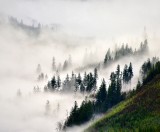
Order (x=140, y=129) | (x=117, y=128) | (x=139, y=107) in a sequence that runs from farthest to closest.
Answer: (x=139, y=107)
(x=117, y=128)
(x=140, y=129)

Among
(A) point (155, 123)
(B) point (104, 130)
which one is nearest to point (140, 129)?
(A) point (155, 123)

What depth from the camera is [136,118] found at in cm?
17888

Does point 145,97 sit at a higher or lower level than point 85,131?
higher

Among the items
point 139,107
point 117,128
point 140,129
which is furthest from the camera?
point 139,107

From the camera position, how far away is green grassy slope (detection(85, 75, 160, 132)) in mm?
167538

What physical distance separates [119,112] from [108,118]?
17.1 ft

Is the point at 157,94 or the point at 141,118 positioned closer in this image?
the point at 141,118

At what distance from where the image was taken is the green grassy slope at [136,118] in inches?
6596

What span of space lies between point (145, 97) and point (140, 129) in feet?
124

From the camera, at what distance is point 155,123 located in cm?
16512

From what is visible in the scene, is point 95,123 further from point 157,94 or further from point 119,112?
point 157,94

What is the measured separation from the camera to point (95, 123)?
198 metres

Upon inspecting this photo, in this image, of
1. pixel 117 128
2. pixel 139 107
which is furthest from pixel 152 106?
pixel 117 128

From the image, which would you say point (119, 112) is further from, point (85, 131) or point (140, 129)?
point (140, 129)
